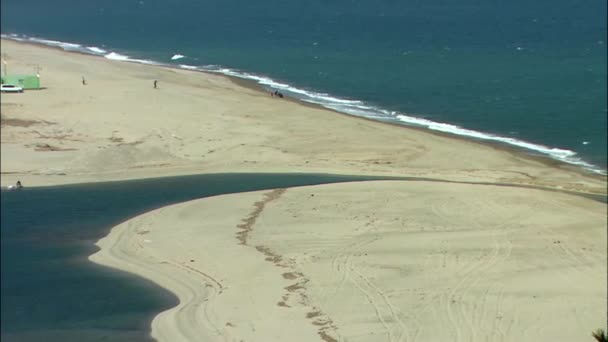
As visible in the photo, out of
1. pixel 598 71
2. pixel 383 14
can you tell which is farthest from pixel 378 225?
pixel 383 14

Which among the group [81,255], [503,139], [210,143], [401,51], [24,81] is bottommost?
[81,255]

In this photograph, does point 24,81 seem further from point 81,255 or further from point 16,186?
point 81,255

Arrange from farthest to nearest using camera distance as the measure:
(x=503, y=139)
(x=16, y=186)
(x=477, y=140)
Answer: (x=503, y=139) < (x=477, y=140) < (x=16, y=186)

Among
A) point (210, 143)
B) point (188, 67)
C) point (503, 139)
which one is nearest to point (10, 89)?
point (210, 143)

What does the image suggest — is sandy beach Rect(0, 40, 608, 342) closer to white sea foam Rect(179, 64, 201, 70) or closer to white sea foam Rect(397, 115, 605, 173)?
white sea foam Rect(397, 115, 605, 173)

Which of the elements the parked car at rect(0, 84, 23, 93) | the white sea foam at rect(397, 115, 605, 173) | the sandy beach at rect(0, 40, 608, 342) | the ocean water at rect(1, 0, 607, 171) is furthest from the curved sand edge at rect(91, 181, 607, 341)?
the parked car at rect(0, 84, 23, 93)

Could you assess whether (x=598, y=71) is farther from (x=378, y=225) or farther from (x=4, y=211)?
(x=4, y=211)
